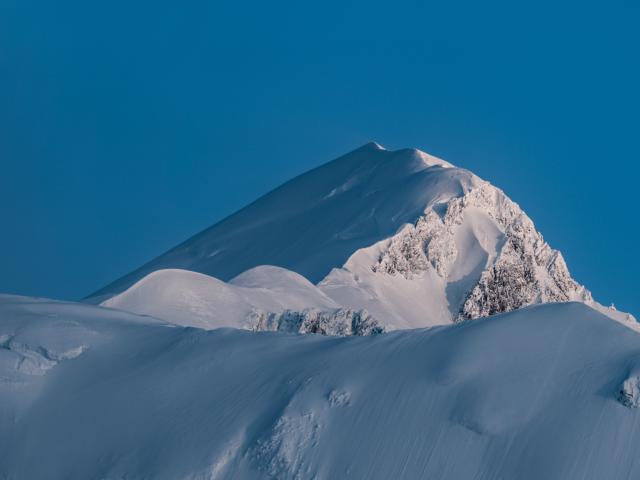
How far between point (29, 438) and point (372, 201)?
124 feet

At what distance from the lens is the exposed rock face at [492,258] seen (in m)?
50.1

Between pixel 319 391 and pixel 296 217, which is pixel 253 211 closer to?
pixel 296 217

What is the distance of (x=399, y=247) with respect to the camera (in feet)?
163

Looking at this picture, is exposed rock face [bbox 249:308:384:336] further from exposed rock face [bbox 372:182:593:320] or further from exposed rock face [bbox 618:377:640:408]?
exposed rock face [bbox 618:377:640:408]

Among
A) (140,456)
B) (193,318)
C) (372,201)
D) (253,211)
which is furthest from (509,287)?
(140,456)

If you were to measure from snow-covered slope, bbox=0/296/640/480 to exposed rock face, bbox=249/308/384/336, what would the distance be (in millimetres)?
12261

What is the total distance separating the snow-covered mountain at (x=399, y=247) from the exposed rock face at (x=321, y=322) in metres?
3.63

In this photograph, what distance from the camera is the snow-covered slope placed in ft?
54.4

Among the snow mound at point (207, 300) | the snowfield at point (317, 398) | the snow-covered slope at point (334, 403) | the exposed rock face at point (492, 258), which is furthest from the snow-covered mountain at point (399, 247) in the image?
the snow-covered slope at point (334, 403)

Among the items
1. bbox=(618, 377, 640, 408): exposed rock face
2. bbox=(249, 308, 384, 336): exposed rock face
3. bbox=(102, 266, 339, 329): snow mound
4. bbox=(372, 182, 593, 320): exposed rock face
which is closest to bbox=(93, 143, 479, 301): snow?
bbox=(372, 182, 593, 320): exposed rock face

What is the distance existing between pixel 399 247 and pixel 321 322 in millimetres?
15007

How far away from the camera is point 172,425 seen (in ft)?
62.8

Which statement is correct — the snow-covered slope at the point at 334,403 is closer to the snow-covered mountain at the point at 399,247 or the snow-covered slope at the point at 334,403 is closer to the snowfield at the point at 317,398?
the snowfield at the point at 317,398

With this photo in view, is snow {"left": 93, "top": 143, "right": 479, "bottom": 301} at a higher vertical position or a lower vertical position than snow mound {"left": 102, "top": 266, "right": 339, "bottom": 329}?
higher
